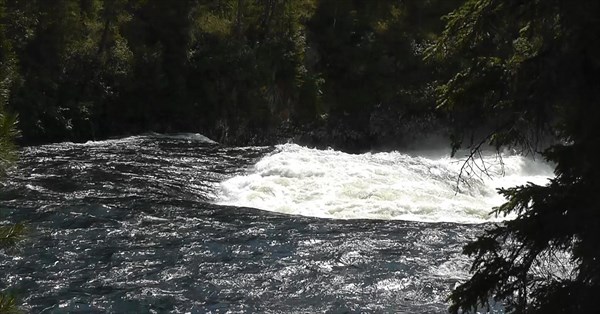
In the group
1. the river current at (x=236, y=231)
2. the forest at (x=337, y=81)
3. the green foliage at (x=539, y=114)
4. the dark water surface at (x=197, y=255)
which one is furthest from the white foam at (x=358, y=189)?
the green foliage at (x=539, y=114)

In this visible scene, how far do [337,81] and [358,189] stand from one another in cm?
1716

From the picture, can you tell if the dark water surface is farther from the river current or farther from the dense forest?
the dense forest

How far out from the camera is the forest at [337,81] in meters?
4.73

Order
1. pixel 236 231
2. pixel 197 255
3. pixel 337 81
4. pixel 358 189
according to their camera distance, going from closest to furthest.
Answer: pixel 197 255 < pixel 236 231 < pixel 358 189 < pixel 337 81

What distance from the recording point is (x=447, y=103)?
5.34 meters

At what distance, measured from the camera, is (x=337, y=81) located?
32.6 meters

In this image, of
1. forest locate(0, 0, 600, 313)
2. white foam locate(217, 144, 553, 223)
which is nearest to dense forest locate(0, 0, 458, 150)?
forest locate(0, 0, 600, 313)

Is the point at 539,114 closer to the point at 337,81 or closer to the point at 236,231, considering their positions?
the point at 236,231

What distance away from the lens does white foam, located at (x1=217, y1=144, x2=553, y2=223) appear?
1456 cm

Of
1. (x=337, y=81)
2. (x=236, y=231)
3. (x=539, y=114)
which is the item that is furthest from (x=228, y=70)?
(x=539, y=114)

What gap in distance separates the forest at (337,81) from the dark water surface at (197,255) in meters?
1.43

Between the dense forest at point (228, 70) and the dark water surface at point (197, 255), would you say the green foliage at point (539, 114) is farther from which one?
the dense forest at point (228, 70)

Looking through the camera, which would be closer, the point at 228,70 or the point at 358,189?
the point at 358,189

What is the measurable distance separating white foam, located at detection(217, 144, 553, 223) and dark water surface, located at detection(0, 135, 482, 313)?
979 millimetres
